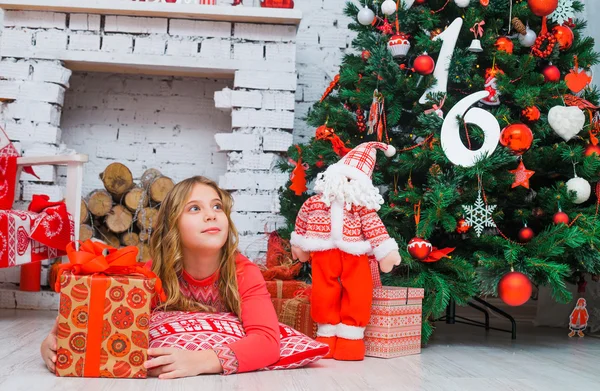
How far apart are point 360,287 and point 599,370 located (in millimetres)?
767

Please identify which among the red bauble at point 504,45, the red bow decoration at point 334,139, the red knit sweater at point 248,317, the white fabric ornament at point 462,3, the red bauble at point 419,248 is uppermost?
the white fabric ornament at point 462,3

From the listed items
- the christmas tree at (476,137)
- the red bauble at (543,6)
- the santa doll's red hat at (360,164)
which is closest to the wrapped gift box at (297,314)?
the christmas tree at (476,137)

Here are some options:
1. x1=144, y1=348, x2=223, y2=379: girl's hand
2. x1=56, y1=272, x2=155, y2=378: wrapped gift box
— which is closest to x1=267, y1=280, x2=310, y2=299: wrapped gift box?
x1=144, y1=348, x2=223, y2=379: girl's hand

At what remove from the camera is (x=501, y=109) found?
2.46 m

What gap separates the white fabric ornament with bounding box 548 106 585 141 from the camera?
2434 millimetres

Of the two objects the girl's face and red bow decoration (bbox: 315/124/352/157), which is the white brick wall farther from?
the girl's face

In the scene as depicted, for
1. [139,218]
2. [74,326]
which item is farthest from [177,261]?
[139,218]

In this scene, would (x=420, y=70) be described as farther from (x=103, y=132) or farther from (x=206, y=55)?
(x=103, y=132)

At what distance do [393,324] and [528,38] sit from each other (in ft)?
3.87

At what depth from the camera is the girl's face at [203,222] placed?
1.90 m

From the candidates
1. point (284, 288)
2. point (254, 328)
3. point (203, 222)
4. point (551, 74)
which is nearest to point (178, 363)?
point (254, 328)

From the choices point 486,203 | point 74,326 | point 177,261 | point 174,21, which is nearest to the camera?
point 74,326

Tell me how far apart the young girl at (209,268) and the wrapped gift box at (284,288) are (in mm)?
524

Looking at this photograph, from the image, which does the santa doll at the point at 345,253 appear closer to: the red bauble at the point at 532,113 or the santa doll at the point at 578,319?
the red bauble at the point at 532,113
